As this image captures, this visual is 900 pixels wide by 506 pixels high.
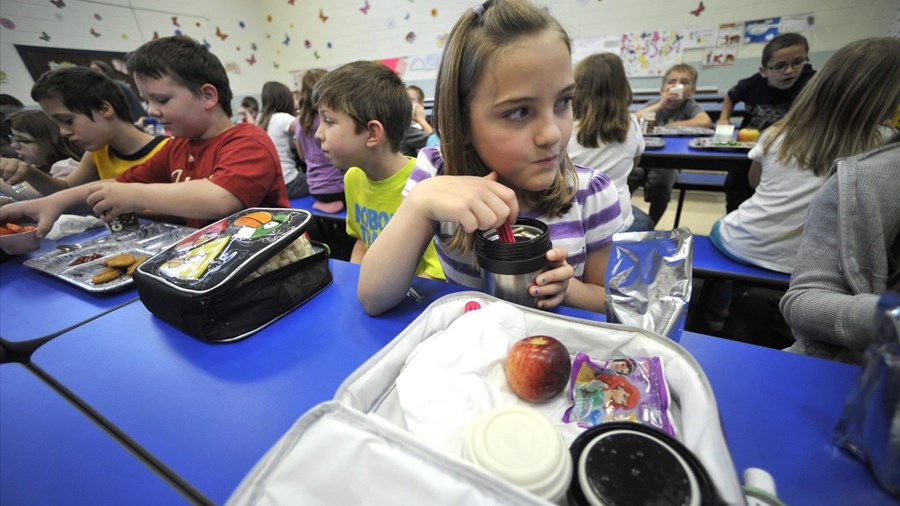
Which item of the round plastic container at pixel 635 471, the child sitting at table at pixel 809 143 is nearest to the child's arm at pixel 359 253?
the round plastic container at pixel 635 471

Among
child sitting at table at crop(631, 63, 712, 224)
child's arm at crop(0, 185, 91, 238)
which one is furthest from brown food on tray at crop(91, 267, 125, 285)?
child sitting at table at crop(631, 63, 712, 224)

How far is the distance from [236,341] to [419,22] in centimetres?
552

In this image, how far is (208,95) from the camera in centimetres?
134

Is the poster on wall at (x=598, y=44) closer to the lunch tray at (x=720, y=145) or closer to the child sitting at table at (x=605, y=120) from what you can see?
the lunch tray at (x=720, y=145)

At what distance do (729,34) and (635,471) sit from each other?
194 inches

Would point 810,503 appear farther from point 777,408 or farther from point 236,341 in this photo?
point 236,341

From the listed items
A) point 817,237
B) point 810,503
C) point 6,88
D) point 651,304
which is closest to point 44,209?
point 651,304

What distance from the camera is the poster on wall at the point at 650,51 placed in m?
3.90

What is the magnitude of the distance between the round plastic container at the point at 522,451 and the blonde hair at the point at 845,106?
1.52 m

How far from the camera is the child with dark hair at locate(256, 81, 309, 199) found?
252cm

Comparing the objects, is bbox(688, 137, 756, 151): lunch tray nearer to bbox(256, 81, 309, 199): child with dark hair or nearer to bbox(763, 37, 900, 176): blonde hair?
bbox(763, 37, 900, 176): blonde hair

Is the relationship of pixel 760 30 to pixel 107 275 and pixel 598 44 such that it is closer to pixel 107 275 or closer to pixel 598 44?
pixel 598 44

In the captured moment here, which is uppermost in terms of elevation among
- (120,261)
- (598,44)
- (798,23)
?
(598,44)

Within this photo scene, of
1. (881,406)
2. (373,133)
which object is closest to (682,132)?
(373,133)
